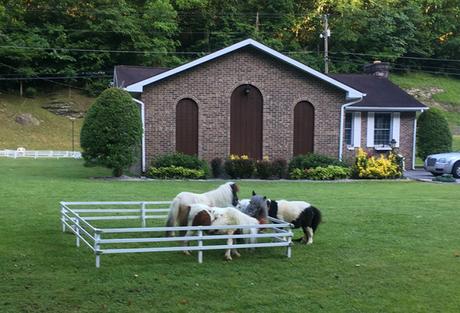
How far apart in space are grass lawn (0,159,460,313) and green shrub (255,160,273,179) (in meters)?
10.2

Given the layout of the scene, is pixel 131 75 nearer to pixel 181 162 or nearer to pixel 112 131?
pixel 112 131

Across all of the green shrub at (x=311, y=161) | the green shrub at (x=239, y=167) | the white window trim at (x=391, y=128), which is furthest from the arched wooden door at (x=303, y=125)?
the white window trim at (x=391, y=128)

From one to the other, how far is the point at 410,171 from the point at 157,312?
23.9 m

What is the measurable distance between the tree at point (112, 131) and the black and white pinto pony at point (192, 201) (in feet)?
38.9

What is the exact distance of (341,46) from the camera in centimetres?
6975

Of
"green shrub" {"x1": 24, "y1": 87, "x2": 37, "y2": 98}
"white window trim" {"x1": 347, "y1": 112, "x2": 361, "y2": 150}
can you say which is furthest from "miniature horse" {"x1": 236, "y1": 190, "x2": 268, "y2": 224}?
"green shrub" {"x1": 24, "y1": 87, "x2": 37, "y2": 98}

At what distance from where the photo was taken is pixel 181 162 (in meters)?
21.4

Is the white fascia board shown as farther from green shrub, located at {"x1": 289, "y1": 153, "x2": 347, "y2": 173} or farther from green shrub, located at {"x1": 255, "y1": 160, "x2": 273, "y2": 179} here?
green shrub, located at {"x1": 255, "y1": 160, "x2": 273, "y2": 179}

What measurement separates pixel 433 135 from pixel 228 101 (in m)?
12.8

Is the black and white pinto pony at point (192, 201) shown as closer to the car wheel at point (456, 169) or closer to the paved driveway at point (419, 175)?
the paved driveway at point (419, 175)

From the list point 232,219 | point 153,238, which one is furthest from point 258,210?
point 153,238

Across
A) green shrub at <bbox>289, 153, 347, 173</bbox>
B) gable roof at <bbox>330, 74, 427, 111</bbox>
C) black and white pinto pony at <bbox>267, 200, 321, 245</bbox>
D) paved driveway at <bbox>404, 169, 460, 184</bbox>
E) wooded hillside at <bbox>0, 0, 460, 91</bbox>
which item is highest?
wooded hillside at <bbox>0, 0, 460, 91</bbox>

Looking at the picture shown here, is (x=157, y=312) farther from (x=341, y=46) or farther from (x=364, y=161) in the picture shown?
(x=341, y=46)

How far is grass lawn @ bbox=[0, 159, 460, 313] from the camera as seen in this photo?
236 inches
